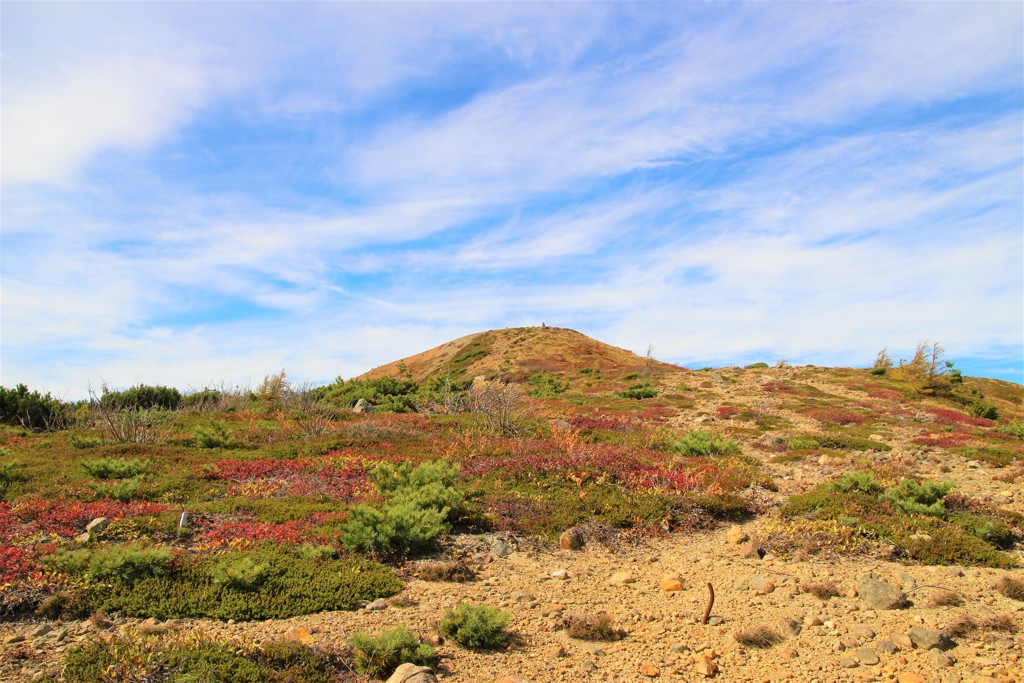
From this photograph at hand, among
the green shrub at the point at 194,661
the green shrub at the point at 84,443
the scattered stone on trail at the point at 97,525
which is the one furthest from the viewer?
the green shrub at the point at 84,443

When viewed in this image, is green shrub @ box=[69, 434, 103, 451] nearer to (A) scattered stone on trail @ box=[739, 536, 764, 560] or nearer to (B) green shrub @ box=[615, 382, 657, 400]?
(A) scattered stone on trail @ box=[739, 536, 764, 560]

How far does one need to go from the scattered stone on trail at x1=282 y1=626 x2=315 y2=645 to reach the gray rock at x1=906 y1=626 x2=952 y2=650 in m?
7.01

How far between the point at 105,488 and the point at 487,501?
7.20 meters

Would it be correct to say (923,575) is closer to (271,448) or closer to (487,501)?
(487,501)

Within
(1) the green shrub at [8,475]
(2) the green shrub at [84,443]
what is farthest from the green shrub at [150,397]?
(1) the green shrub at [8,475]

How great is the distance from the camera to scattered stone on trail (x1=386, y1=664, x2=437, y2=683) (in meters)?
6.27

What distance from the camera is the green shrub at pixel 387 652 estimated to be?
6.52 meters

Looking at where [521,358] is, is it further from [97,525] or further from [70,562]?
[70,562]

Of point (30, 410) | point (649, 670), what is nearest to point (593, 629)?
point (649, 670)

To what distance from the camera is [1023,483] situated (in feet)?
45.0

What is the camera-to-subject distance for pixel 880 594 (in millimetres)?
8297

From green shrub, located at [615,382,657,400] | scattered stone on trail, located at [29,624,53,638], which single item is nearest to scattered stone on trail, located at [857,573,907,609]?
scattered stone on trail, located at [29,624,53,638]

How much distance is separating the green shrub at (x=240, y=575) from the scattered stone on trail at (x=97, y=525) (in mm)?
2750

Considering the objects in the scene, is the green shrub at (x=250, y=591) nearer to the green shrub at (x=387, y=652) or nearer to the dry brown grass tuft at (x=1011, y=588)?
the green shrub at (x=387, y=652)
